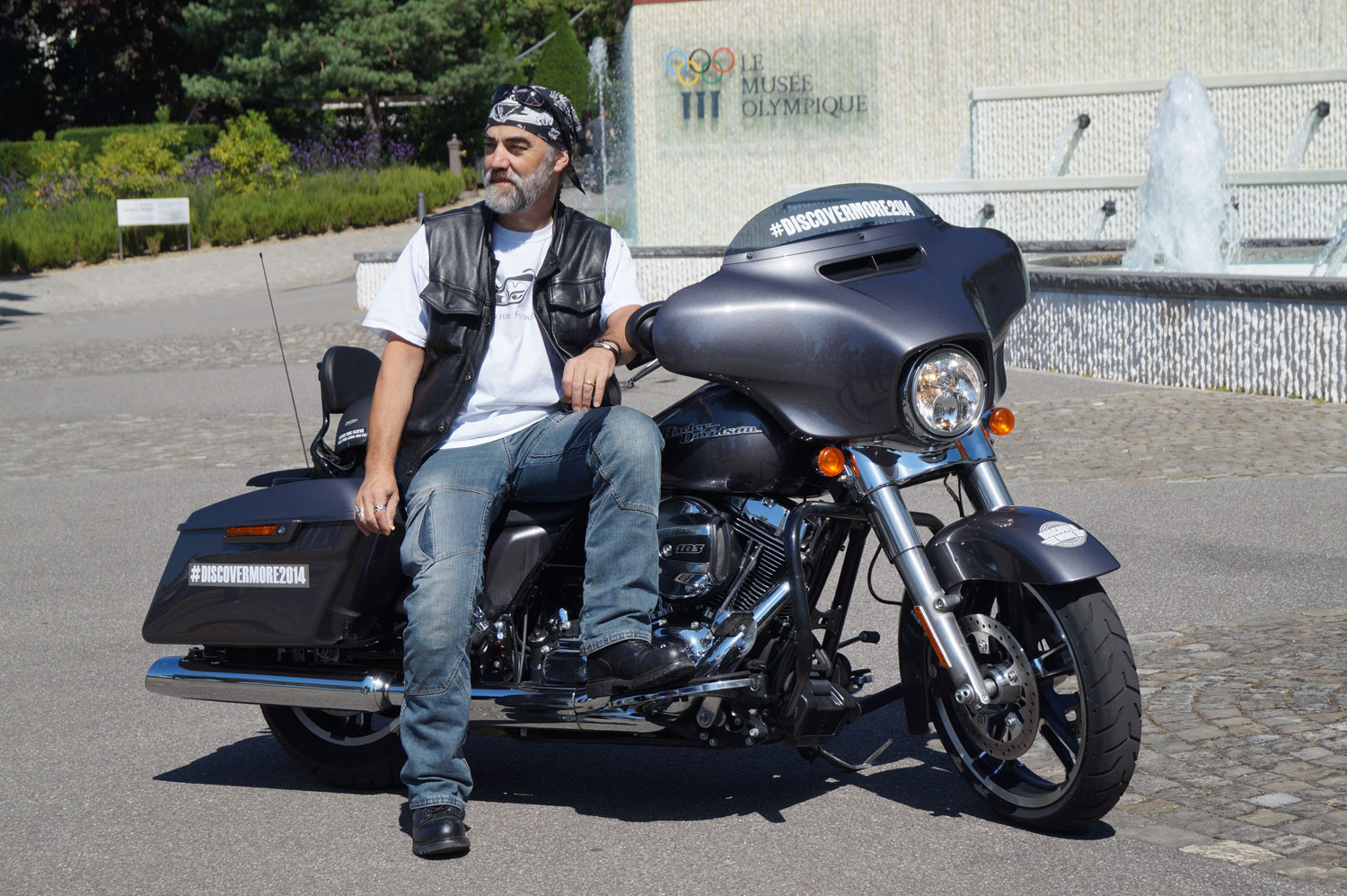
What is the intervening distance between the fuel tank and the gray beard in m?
0.74

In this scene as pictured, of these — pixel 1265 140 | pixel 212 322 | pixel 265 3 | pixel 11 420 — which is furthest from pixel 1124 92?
pixel 265 3

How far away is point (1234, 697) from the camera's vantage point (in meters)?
4.77

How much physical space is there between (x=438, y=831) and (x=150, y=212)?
2819cm

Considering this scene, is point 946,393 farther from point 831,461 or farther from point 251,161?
point 251,161

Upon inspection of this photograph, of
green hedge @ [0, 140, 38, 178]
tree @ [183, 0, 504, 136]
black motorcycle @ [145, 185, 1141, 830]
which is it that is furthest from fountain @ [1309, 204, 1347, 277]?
green hedge @ [0, 140, 38, 178]

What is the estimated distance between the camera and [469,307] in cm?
407

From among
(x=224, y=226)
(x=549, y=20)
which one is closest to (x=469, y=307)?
(x=224, y=226)

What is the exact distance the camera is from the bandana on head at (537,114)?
4125 millimetres

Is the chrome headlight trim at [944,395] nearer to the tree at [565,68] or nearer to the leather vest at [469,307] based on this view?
the leather vest at [469,307]

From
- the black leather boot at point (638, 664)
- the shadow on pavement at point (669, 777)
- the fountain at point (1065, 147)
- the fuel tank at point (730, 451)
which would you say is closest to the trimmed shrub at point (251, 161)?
the fountain at point (1065, 147)

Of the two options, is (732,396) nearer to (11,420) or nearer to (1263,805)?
(1263,805)

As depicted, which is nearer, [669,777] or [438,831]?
[438,831]

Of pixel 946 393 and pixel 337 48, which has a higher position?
pixel 337 48

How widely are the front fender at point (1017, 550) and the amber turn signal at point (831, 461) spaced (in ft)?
0.96
